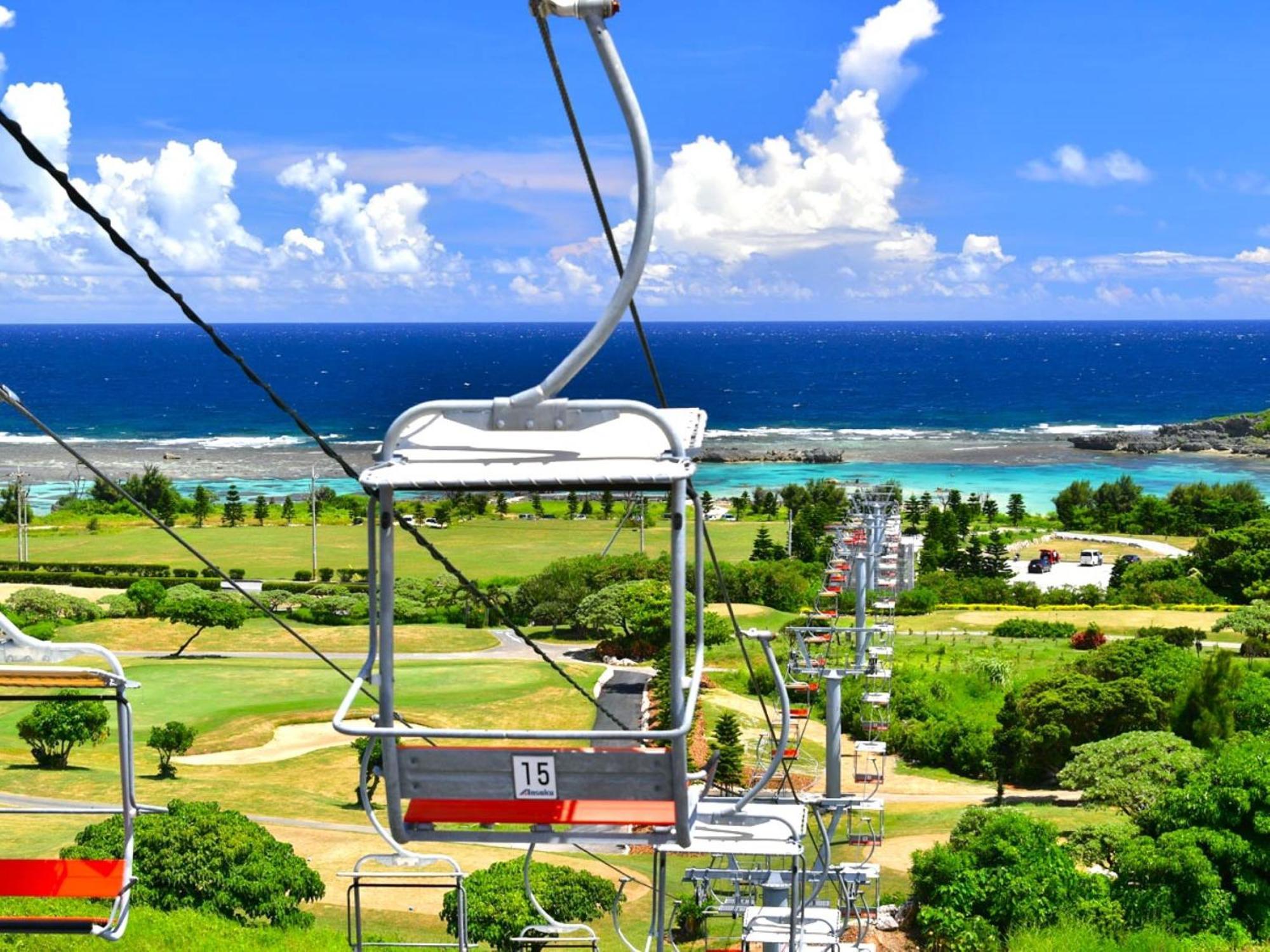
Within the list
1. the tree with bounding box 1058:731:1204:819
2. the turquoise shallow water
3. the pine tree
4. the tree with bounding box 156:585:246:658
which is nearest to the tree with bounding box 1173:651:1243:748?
the tree with bounding box 1058:731:1204:819

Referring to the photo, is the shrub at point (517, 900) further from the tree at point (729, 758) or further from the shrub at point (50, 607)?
the shrub at point (50, 607)

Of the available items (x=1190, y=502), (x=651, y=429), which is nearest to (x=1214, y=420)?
(x=1190, y=502)

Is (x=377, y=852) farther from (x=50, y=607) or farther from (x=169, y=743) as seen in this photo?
(x=50, y=607)

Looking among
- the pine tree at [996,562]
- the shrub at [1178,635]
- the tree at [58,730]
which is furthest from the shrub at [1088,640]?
the tree at [58,730]

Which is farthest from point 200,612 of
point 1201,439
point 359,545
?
point 1201,439

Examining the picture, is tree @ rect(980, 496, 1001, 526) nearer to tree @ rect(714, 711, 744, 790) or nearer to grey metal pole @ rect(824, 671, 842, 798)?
tree @ rect(714, 711, 744, 790)

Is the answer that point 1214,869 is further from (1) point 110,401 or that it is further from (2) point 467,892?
(1) point 110,401
